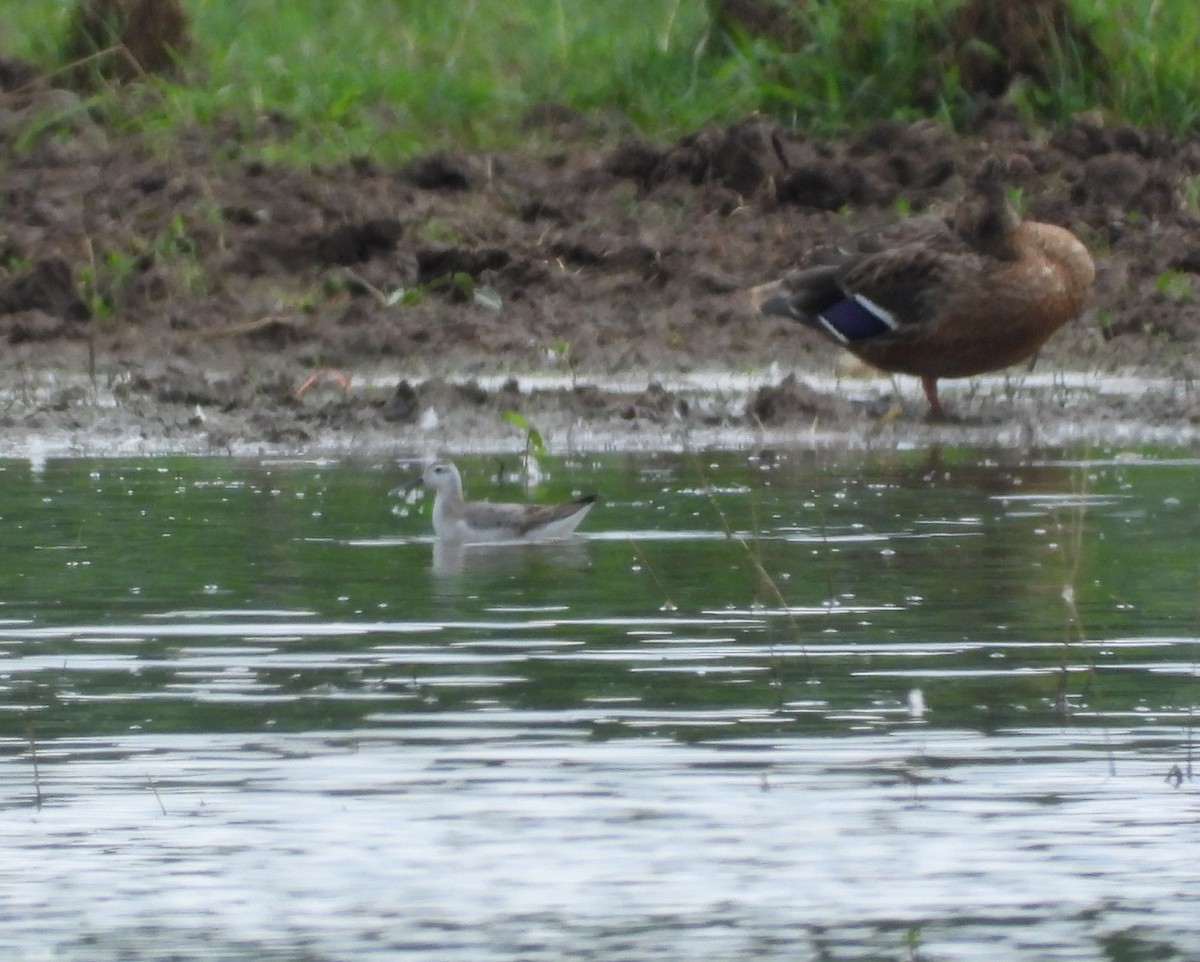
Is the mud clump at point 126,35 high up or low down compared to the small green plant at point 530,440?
up

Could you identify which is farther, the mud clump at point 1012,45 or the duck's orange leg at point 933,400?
the mud clump at point 1012,45

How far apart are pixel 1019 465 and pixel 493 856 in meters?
6.02

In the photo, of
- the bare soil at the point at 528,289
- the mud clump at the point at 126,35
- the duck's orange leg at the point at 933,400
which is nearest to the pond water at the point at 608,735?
the bare soil at the point at 528,289

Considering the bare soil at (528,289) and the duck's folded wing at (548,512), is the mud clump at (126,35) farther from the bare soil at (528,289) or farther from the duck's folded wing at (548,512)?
the duck's folded wing at (548,512)

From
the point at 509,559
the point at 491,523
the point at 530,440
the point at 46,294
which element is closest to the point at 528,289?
the point at 46,294

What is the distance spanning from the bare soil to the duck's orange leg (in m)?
0.08

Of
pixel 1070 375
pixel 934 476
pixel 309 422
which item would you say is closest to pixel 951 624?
pixel 934 476

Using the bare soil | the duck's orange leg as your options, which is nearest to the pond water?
the bare soil

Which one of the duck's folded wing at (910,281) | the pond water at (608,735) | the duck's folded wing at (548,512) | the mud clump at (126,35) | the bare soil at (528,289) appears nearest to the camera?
the pond water at (608,735)

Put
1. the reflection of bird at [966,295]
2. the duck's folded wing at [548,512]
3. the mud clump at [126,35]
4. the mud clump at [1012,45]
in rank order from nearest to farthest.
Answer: the duck's folded wing at [548,512] < the reflection of bird at [966,295] < the mud clump at [1012,45] < the mud clump at [126,35]

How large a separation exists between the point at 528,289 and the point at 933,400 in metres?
3.16

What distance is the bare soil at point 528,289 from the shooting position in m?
12.2

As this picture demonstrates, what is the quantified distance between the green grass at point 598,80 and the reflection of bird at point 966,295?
520 centimetres

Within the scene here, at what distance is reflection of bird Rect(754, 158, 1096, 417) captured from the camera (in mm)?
12344
